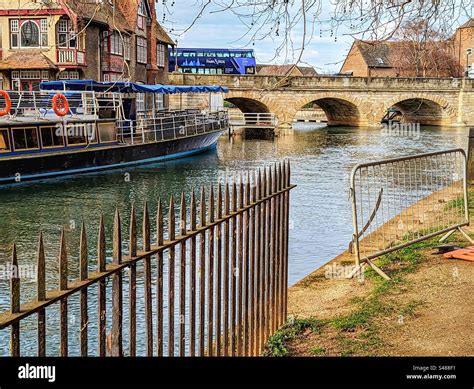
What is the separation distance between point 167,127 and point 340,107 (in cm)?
3191

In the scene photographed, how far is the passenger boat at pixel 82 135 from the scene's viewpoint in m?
25.9

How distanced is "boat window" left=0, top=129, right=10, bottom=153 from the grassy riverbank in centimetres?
1859

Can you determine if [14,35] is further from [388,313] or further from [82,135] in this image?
[388,313]

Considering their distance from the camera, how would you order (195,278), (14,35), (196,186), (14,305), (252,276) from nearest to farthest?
1. (14,305)
2. (195,278)
3. (252,276)
4. (196,186)
5. (14,35)

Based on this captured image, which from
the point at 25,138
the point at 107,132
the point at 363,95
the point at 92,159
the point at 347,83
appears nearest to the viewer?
the point at 25,138

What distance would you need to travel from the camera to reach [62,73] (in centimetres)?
4028

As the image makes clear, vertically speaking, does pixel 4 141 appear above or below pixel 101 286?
below

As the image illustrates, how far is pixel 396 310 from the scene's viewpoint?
707cm

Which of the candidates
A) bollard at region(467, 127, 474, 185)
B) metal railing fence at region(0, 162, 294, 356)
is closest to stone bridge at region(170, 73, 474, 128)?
bollard at region(467, 127, 474, 185)

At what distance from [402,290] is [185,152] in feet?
95.8

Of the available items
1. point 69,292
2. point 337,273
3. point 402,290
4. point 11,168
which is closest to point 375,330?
point 402,290

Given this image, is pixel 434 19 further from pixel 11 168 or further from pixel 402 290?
pixel 11 168

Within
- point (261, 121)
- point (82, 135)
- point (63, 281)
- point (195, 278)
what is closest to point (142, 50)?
point (261, 121)

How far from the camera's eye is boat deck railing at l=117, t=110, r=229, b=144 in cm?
3262
